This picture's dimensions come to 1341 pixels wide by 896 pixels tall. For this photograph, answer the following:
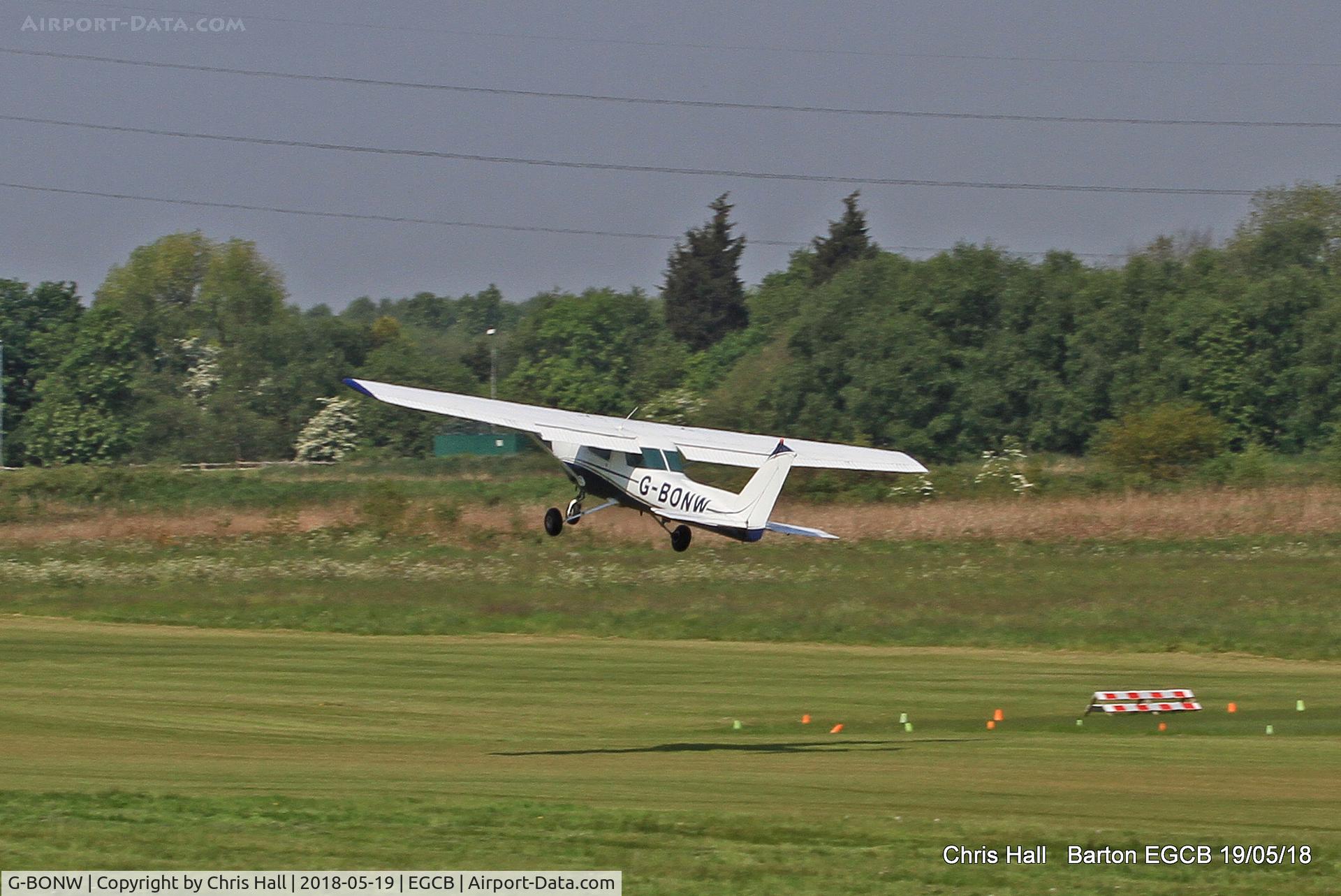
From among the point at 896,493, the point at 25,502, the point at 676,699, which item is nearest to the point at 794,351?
the point at 896,493

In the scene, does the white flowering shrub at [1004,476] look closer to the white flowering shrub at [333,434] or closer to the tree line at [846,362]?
the tree line at [846,362]

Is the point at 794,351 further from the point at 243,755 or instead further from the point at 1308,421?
the point at 243,755

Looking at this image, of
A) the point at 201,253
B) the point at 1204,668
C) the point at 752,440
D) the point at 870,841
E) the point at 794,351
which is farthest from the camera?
the point at 201,253

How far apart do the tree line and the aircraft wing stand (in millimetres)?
28339

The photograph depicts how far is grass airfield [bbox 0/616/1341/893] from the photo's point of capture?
10.7 m

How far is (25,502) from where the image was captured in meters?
50.8

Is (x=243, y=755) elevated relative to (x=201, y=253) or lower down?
lower down

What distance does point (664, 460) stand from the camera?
101ft

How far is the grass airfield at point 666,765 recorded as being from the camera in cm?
1072

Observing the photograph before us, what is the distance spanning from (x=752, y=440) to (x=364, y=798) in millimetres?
17971

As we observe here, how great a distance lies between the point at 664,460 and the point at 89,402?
5794 centimetres

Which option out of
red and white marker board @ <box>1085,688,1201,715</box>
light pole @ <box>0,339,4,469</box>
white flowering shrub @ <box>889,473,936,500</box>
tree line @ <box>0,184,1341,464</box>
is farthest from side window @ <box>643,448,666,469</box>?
light pole @ <box>0,339,4,469</box>

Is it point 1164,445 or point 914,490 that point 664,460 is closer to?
point 914,490

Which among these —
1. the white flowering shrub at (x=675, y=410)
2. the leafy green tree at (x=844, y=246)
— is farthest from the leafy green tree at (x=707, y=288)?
the white flowering shrub at (x=675, y=410)
